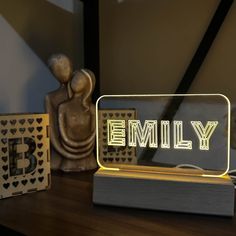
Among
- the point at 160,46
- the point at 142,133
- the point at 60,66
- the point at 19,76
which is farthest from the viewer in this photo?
the point at 160,46

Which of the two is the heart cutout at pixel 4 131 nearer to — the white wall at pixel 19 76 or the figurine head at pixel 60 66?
the figurine head at pixel 60 66

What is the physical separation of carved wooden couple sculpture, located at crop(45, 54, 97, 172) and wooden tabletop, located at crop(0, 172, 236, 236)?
0.22 meters

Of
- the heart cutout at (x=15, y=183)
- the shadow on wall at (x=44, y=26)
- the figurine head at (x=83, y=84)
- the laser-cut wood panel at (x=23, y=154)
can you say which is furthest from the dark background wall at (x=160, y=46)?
the heart cutout at (x=15, y=183)

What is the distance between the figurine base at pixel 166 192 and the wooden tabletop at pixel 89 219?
16 mm

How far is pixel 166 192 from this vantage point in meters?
0.71

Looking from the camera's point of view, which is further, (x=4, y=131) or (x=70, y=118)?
(x=70, y=118)

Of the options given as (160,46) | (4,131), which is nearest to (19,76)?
(4,131)

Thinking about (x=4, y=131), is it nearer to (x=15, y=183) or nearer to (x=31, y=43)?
(x=15, y=183)

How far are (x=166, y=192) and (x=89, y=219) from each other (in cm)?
18

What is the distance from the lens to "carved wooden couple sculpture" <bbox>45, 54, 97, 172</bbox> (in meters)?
1.00

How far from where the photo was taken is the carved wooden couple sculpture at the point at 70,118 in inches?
39.6

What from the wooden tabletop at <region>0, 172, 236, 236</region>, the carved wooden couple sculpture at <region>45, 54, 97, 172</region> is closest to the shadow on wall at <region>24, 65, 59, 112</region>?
the carved wooden couple sculpture at <region>45, 54, 97, 172</region>

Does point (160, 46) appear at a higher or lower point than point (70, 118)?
higher

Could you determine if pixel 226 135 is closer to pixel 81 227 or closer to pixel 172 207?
pixel 172 207
